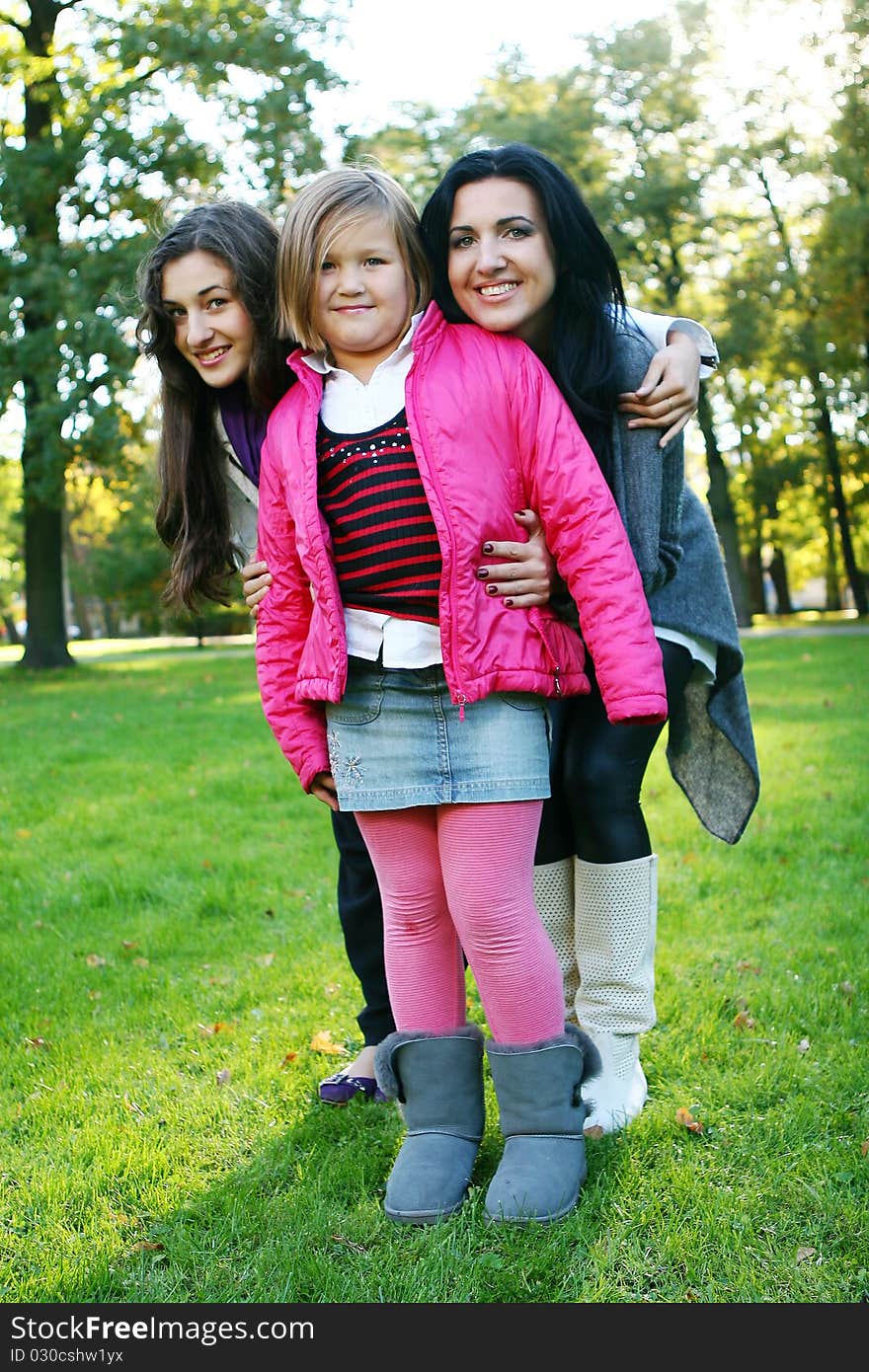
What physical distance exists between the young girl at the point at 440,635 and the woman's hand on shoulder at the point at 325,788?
111 millimetres

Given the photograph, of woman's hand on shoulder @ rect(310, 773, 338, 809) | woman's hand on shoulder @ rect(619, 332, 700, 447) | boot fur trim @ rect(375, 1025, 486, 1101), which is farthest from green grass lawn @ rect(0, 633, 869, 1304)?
woman's hand on shoulder @ rect(619, 332, 700, 447)

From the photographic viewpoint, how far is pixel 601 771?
2.61 metres

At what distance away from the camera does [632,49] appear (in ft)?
71.8

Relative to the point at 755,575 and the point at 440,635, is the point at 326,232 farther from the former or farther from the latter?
the point at 755,575

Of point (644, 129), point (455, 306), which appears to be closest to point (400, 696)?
point (455, 306)

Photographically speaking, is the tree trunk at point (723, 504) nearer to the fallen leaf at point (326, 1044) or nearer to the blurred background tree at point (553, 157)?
the blurred background tree at point (553, 157)

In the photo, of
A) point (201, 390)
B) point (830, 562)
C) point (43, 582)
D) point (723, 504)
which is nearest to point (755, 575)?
point (830, 562)

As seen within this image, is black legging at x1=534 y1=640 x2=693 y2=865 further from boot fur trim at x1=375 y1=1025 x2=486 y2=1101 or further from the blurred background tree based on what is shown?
the blurred background tree

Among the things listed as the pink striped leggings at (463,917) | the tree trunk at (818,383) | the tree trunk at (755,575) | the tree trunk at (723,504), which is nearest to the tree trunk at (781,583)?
the tree trunk at (755,575)

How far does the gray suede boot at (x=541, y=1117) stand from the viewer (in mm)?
2342

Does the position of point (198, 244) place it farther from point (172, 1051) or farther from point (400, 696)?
point (172, 1051)

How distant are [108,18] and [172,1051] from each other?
17.8 meters

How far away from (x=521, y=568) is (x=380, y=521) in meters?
0.29
